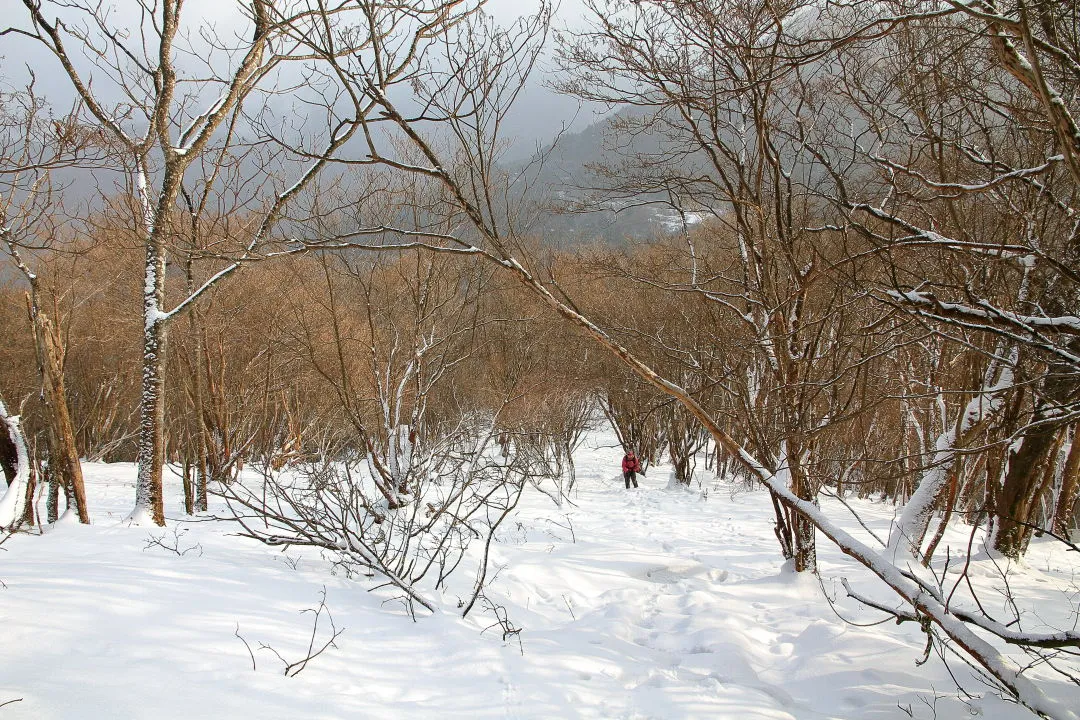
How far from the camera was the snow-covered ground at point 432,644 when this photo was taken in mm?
2297

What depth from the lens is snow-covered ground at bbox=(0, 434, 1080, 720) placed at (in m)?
2.30

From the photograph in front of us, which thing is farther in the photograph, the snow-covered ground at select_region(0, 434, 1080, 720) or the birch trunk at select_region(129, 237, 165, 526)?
the birch trunk at select_region(129, 237, 165, 526)

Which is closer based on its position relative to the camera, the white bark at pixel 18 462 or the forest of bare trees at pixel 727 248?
the forest of bare trees at pixel 727 248

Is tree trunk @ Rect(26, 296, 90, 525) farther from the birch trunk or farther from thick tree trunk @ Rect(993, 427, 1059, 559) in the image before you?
thick tree trunk @ Rect(993, 427, 1059, 559)

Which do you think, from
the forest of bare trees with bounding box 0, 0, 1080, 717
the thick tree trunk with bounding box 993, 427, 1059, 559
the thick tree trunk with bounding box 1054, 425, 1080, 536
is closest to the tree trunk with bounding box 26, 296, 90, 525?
the forest of bare trees with bounding box 0, 0, 1080, 717

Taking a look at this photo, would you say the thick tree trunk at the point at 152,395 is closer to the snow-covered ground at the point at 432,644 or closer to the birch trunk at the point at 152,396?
the birch trunk at the point at 152,396

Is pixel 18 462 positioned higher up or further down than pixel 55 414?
further down

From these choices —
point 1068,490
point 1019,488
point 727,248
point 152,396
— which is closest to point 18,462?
point 152,396

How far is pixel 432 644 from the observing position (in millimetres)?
3213

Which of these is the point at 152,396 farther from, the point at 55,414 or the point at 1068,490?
the point at 1068,490

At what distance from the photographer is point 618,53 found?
13.6 feet

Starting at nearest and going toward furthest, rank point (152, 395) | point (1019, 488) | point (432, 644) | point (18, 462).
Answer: point (432, 644), point (1019, 488), point (18, 462), point (152, 395)

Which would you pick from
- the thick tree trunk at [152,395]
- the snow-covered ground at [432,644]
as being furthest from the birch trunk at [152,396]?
the snow-covered ground at [432,644]

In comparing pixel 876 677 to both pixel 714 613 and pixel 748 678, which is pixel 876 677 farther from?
pixel 714 613
